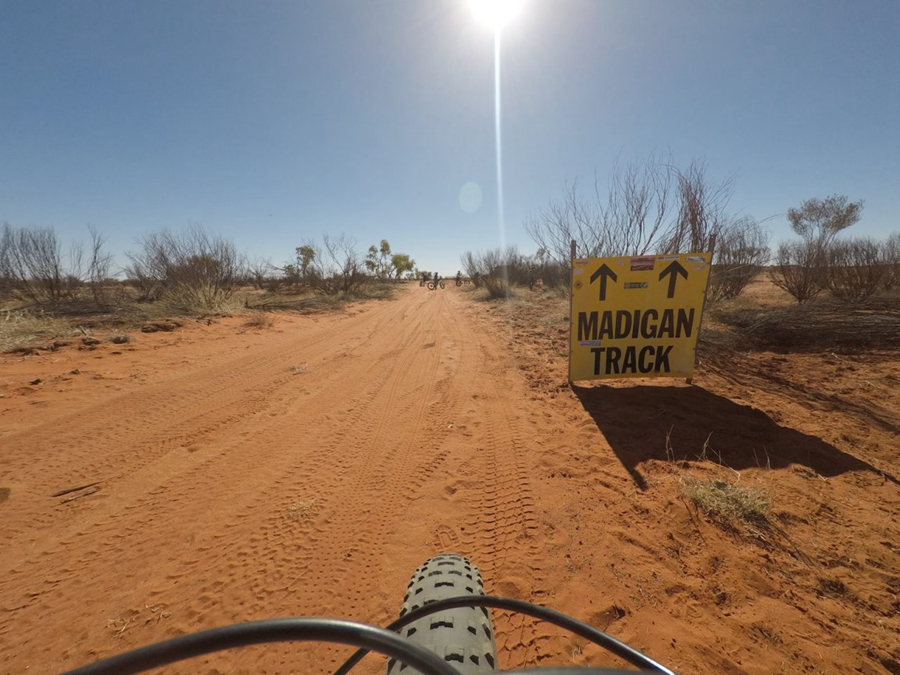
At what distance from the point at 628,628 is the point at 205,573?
2577mm

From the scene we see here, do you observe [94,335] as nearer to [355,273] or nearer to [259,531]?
[259,531]

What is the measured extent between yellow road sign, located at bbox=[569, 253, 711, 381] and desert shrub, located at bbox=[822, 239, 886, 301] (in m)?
9.91

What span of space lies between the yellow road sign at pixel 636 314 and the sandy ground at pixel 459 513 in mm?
422

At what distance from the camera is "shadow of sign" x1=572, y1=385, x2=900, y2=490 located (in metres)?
3.00

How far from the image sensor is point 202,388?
16.5 ft

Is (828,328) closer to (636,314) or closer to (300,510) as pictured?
(636,314)

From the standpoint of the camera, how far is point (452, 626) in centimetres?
130

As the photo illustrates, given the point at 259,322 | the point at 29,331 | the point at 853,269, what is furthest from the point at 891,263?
the point at 29,331

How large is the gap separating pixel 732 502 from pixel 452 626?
244cm

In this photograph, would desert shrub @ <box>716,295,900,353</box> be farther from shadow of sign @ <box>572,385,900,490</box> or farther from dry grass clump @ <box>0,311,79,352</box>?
dry grass clump @ <box>0,311,79,352</box>

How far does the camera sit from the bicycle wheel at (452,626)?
47.2 inches

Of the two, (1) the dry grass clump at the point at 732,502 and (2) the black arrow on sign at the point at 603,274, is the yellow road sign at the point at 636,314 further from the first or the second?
(1) the dry grass clump at the point at 732,502

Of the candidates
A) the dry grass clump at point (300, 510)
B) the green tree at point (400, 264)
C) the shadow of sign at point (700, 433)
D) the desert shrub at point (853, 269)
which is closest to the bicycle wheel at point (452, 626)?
the dry grass clump at point (300, 510)

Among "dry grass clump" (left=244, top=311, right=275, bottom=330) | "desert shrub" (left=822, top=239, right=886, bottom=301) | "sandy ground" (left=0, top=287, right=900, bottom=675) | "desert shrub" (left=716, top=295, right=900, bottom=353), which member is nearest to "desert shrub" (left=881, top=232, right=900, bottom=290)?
"desert shrub" (left=822, top=239, right=886, bottom=301)
